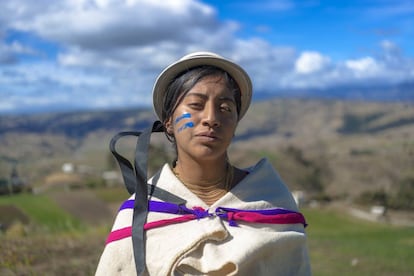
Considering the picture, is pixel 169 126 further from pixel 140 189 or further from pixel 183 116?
pixel 140 189

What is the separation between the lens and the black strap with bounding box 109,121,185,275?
7.85ft

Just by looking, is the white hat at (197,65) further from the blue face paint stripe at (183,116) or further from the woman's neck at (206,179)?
the woman's neck at (206,179)

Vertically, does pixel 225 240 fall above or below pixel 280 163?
above

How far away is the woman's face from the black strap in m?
0.20

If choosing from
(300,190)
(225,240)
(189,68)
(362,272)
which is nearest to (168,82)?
(189,68)

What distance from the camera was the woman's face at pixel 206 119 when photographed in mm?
2441

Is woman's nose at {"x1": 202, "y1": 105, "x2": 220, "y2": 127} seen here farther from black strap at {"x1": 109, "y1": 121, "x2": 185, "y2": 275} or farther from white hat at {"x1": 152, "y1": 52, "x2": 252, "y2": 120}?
black strap at {"x1": 109, "y1": 121, "x2": 185, "y2": 275}

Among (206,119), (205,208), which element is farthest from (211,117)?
(205,208)

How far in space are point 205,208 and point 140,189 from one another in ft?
0.99

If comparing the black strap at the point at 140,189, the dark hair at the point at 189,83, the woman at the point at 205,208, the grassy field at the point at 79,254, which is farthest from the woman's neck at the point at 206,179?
→ the grassy field at the point at 79,254

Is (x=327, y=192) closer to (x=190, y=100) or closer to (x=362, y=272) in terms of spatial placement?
(x=362, y=272)

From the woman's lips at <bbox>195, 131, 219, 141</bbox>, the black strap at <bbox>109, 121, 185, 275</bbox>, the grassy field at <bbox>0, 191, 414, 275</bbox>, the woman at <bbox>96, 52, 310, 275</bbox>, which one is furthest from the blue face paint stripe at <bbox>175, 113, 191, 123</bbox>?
the grassy field at <bbox>0, 191, 414, 275</bbox>

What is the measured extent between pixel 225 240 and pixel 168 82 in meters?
0.77

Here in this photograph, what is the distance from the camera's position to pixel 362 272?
10.9m
